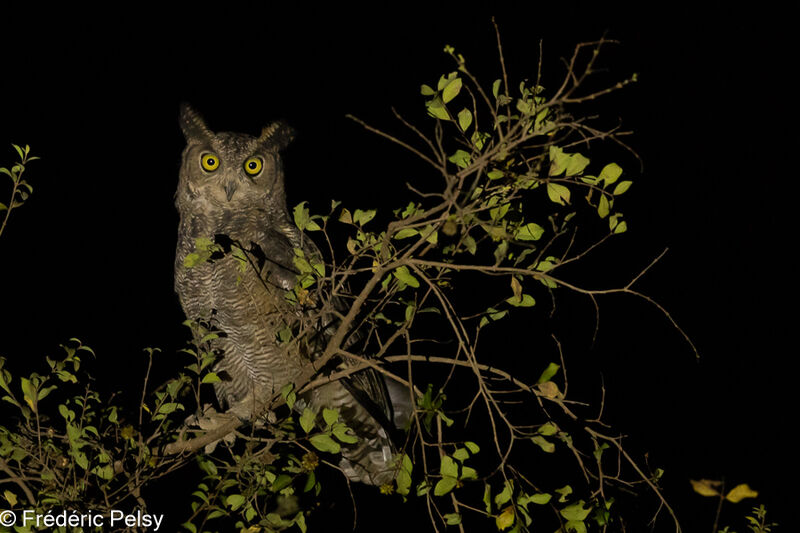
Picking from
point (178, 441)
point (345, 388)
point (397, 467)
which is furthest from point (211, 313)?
point (397, 467)

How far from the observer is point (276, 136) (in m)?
1.87

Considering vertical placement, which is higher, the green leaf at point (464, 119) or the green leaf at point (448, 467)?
the green leaf at point (464, 119)

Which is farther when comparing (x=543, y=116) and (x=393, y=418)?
(x=393, y=418)

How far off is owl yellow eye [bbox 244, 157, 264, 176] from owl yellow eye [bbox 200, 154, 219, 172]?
0.08 meters

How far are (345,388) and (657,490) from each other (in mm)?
1063

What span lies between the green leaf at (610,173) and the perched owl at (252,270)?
0.99 metres

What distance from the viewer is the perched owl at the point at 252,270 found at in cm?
176

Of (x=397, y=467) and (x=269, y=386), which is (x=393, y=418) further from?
(x=397, y=467)

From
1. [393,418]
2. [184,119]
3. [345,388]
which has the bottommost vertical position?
[393,418]

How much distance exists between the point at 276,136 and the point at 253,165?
0.11m

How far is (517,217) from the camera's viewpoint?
93 centimetres

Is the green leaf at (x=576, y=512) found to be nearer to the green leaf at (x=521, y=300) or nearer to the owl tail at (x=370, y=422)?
the green leaf at (x=521, y=300)

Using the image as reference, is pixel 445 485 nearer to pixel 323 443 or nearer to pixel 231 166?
pixel 323 443

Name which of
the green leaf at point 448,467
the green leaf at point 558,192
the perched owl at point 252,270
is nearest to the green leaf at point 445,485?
the green leaf at point 448,467
